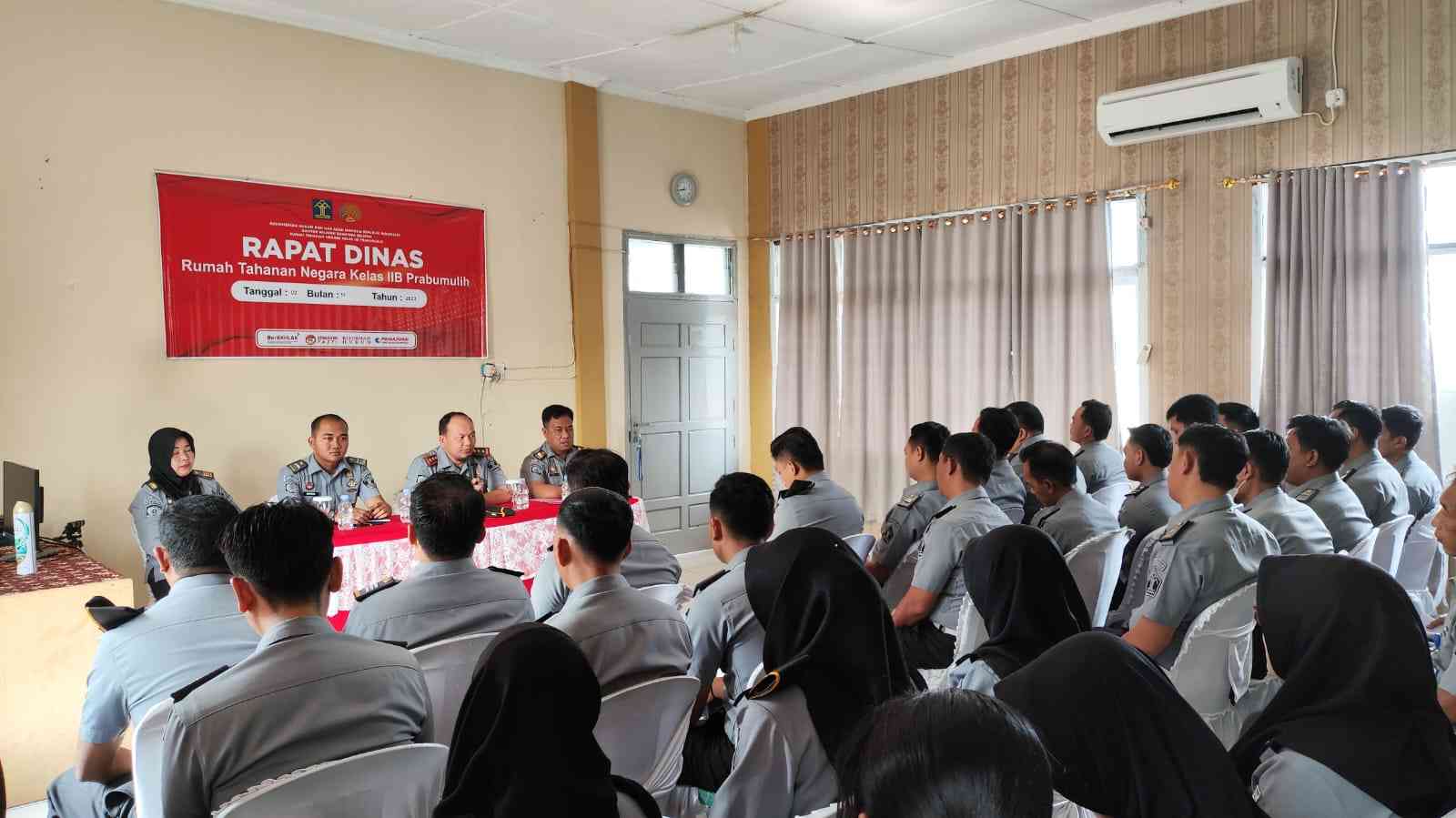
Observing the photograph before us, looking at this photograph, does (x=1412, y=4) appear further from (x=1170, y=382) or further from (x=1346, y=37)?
(x=1170, y=382)

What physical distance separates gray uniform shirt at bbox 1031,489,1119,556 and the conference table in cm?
148

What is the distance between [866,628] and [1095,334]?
14.3 ft

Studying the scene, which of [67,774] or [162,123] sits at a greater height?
[162,123]

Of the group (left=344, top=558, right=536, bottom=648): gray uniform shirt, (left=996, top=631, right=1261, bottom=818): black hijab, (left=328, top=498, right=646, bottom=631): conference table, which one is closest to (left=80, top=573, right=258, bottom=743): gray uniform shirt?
(left=344, top=558, right=536, bottom=648): gray uniform shirt

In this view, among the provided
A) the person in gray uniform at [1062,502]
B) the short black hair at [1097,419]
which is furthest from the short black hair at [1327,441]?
the short black hair at [1097,419]

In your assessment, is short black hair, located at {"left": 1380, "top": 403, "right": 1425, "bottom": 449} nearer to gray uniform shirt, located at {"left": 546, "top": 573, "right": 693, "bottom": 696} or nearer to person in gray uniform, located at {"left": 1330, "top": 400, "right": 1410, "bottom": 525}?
person in gray uniform, located at {"left": 1330, "top": 400, "right": 1410, "bottom": 525}

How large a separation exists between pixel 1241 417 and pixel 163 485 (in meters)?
4.97

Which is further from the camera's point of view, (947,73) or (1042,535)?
(947,73)

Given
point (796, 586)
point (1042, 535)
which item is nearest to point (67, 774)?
point (796, 586)

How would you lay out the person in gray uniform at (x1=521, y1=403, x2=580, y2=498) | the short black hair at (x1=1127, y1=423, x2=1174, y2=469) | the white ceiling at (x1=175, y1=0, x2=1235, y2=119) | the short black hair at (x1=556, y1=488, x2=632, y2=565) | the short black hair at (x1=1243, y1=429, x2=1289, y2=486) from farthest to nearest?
the person in gray uniform at (x1=521, y1=403, x2=580, y2=498), the white ceiling at (x1=175, y1=0, x2=1235, y2=119), the short black hair at (x1=1127, y1=423, x2=1174, y2=469), the short black hair at (x1=1243, y1=429, x2=1289, y2=486), the short black hair at (x1=556, y1=488, x2=632, y2=565)

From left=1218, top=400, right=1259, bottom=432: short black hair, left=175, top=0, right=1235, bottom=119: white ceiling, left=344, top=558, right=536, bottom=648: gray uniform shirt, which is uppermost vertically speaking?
left=175, top=0, right=1235, bottom=119: white ceiling

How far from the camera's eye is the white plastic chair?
2582 mm

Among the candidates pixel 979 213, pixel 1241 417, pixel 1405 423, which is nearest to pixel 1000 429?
pixel 1241 417

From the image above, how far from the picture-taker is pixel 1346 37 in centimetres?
486
